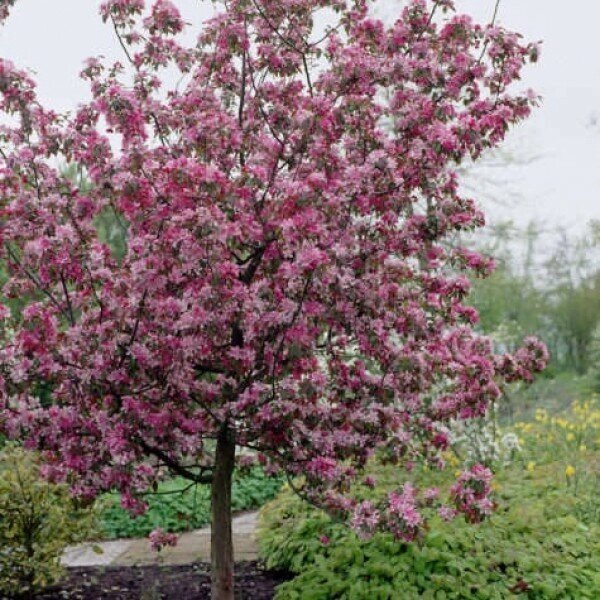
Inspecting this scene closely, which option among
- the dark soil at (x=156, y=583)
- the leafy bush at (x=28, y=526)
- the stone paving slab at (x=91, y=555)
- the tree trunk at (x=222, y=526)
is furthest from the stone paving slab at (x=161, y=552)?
the tree trunk at (x=222, y=526)

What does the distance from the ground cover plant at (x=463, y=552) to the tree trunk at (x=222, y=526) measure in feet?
1.70

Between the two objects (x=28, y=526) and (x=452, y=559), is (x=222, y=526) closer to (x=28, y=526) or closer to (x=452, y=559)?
(x=452, y=559)

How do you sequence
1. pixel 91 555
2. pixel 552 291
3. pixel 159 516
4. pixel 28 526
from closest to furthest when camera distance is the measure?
pixel 28 526 → pixel 91 555 → pixel 159 516 → pixel 552 291

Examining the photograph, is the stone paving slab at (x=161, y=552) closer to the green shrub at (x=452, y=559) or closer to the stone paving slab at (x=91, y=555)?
the stone paving slab at (x=91, y=555)

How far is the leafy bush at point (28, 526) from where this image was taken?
5332 mm

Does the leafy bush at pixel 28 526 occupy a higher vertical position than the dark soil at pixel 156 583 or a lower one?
higher

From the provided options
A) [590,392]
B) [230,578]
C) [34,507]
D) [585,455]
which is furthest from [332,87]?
[590,392]

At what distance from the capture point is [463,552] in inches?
203

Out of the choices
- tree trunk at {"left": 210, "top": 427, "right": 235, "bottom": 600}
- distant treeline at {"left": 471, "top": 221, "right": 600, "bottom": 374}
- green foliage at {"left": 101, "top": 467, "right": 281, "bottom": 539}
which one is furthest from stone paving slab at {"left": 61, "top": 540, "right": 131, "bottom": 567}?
distant treeline at {"left": 471, "top": 221, "right": 600, "bottom": 374}

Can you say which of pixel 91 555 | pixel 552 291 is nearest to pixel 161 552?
pixel 91 555

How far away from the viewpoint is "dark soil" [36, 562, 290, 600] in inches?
213

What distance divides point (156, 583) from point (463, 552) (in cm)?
202

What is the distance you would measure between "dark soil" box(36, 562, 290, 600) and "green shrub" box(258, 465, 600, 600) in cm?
20

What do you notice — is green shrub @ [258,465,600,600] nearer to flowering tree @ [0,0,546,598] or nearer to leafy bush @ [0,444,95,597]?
flowering tree @ [0,0,546,598]
